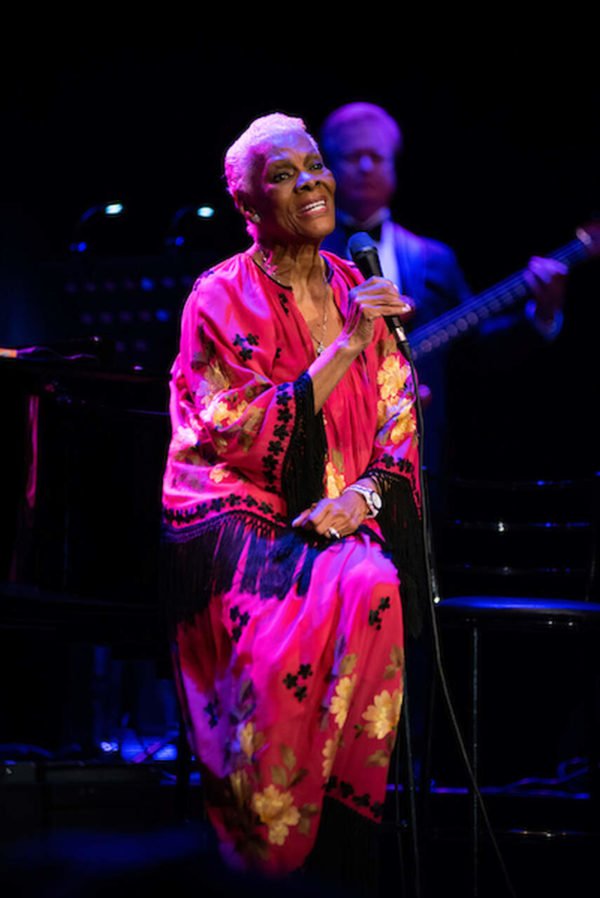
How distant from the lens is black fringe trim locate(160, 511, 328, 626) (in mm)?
2598

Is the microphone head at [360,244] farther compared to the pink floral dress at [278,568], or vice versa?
the microphone head at [360,244]

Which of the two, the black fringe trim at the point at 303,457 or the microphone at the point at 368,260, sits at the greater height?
the microphone at the point at 368,260

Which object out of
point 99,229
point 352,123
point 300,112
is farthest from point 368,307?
point 99,229

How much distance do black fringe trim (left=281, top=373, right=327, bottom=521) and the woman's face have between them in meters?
0.36

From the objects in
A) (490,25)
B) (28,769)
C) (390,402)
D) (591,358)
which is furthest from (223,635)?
(490,25)

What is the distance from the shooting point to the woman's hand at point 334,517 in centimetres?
261

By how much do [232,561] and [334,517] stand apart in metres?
0.23

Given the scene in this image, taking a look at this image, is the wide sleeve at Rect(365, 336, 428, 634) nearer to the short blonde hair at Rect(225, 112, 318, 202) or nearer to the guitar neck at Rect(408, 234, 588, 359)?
the short blonde hair at Rect(225, 112, 318, 202)

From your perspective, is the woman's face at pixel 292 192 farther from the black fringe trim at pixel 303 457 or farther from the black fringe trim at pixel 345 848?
the black fringe trim at pixel 345 848

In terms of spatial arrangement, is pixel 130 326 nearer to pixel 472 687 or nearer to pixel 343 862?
pixel 472 687

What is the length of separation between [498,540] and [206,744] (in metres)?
2.33

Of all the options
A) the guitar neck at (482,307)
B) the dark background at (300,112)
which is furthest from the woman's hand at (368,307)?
the dark background at (300,112)

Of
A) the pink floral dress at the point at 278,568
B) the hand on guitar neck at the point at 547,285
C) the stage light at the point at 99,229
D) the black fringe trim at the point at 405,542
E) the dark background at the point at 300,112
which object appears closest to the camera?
the pink floral dress at the point at 278,568

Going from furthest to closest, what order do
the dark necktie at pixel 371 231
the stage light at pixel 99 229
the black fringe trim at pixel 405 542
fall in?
the stage light at pixel 99 229 → the dark necktie at pixel 371 231 → the black fringe trim at pixel 405 542
